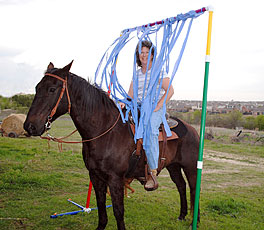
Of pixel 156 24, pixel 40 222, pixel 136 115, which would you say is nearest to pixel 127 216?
pixel 40 222

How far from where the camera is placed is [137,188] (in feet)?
21.7

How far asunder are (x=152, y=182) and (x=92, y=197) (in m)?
2.45

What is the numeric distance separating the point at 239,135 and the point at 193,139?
1397 cm

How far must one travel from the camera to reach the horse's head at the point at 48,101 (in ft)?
9.66

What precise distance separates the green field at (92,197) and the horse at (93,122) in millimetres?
1310

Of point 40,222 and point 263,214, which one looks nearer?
point 40,222

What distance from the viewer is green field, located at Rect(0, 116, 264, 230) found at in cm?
443

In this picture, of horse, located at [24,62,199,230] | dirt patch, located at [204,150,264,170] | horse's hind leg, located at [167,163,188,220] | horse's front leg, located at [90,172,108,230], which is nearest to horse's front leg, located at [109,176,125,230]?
horse, located at [24,62,199,230]

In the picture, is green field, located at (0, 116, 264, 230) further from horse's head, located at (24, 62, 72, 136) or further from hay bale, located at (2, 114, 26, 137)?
hay bale, located at (2, 114, 26, 137)

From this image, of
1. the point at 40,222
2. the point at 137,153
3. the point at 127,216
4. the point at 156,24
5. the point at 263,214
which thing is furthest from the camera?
the point at 263,214

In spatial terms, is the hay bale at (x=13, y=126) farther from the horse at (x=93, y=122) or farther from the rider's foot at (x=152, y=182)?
the rider's foot at (x=152, y=182)

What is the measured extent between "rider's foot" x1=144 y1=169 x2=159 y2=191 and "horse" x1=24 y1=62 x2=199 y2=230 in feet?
0.54

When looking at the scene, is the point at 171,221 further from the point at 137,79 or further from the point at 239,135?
the point at 239,135

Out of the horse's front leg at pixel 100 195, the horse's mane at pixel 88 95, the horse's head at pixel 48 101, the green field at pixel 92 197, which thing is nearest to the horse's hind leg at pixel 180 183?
the green field at pixel 92 197
